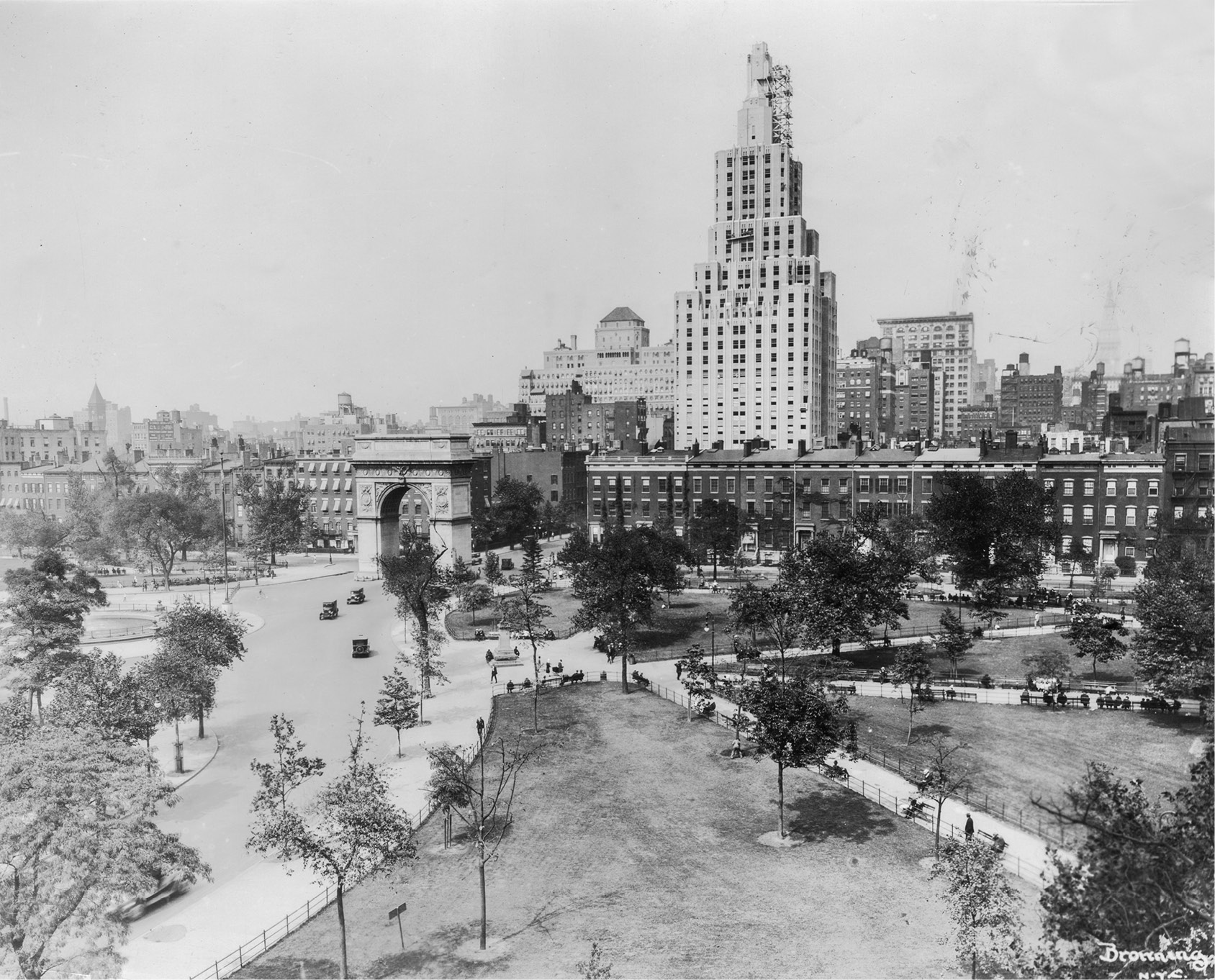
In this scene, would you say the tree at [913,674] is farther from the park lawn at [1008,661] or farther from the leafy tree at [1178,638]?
the leafy tree at [1178,638]

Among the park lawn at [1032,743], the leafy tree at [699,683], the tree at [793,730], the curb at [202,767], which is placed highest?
the tree at [793,730]

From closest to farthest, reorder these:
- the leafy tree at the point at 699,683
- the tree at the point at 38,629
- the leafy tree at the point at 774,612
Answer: the tree at the point at 38,629 → the leafy tree at the point at 699,683 → the leafy tree at the point at 774,612

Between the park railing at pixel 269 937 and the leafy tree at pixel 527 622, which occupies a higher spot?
the leafy tree at pixel 527 622

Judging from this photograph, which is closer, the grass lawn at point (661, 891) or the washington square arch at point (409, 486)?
the grass lawn at point (661, 891)

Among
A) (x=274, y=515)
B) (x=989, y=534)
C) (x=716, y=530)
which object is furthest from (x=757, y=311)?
(x=274, y=515)

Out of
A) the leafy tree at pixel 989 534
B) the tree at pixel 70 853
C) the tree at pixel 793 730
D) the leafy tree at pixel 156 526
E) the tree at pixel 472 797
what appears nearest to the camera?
the tree at pixel 70 853

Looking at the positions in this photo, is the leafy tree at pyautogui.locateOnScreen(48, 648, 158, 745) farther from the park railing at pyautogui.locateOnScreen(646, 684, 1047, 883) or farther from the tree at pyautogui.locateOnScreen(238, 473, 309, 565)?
the tree at pyautogui.locateOnScreen(238, 473, 309, 565)

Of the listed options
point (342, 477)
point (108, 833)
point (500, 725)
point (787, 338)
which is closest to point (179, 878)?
point (108, 833)

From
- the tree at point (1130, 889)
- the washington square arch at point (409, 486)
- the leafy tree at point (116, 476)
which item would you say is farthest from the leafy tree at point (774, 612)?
the leafy tree at point (116, 476)
